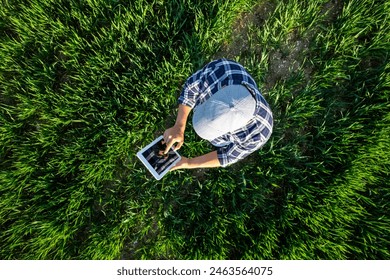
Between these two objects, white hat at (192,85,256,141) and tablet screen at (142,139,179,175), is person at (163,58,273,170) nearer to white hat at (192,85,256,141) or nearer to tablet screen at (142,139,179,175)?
white hat at (192,85,256,141)

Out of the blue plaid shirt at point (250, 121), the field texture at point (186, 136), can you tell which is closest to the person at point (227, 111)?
the blue plaid shirt at point (250, 121)

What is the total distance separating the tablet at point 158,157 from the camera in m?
2.17

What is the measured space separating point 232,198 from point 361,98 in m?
1.45

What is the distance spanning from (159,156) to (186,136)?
1.19ft

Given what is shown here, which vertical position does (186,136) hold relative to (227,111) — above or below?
below

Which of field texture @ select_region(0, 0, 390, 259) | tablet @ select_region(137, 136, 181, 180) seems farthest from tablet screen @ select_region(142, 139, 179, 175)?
field texture @ select_region(0, 0, 390, 259)

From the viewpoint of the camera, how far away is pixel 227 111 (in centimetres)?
146

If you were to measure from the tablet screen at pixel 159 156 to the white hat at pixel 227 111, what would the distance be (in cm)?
67

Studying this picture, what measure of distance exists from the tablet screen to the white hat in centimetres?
67

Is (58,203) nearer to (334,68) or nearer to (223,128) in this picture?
(223,128)

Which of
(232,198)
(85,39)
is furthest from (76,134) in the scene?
(232,198)

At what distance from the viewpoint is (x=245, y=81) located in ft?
5.40

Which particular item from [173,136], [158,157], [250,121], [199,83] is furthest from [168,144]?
[250,121]

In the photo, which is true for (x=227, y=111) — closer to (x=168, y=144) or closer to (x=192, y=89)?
(x=192, y=89)
